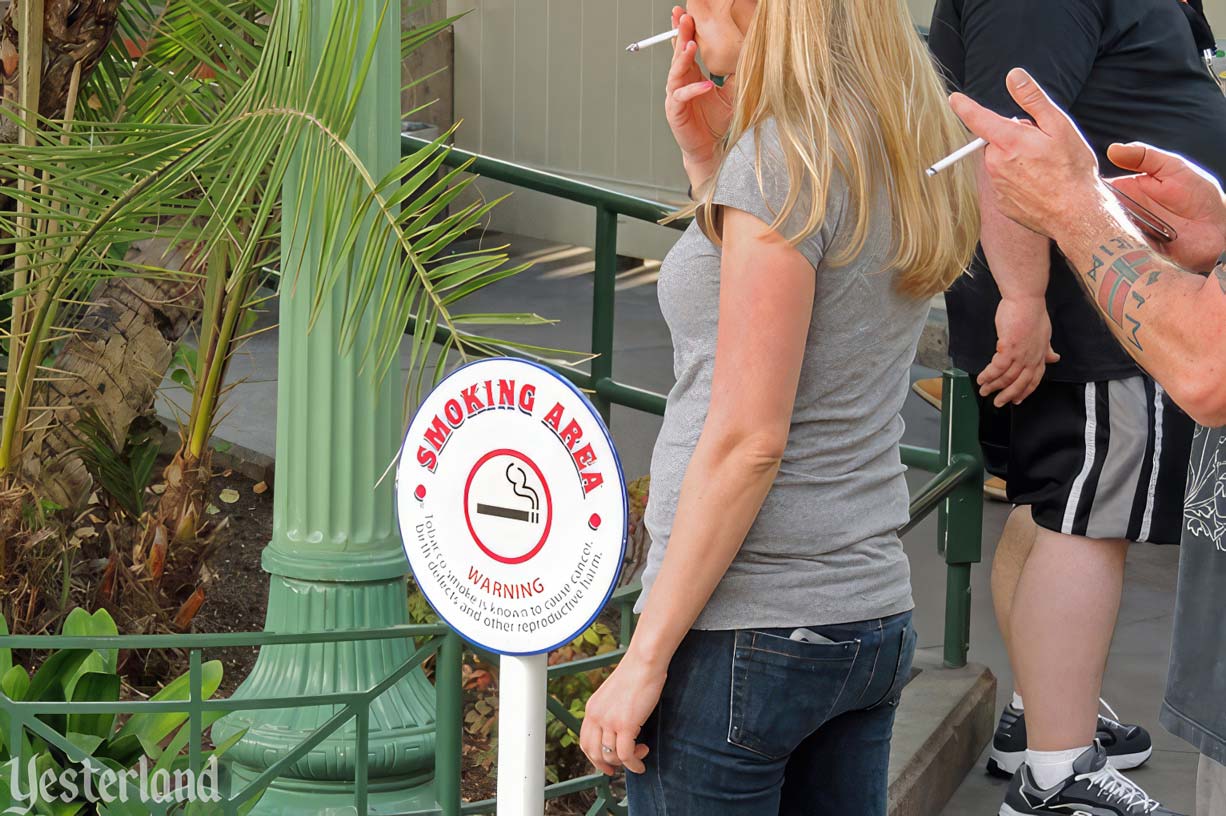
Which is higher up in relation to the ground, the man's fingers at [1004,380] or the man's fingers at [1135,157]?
the man's fingers at [1135,157]

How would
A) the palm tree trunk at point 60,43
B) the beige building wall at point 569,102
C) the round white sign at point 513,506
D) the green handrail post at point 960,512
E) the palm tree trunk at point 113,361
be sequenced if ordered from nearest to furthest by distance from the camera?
the round white sign at point 513,506
the palm tree trunk at point 60,43
the green handrail post at point 960,512
the palm tree trunk at point 113,361
the beige building wall at point 569,102

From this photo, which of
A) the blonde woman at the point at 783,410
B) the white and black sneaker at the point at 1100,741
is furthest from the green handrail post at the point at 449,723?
the white and black sneaker at the point at 1100,741

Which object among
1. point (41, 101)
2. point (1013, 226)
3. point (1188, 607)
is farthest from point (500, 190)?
point (1188, 607)

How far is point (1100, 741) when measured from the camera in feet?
11.3

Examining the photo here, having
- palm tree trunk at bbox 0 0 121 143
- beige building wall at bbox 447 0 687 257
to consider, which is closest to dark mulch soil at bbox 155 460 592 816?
palm tree trunk at bbox 0 0 121 143

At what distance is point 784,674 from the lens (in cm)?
174

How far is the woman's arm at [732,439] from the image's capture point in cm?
165

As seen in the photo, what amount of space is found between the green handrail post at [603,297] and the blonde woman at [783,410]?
7.59 ft

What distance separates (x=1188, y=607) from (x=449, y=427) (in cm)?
91

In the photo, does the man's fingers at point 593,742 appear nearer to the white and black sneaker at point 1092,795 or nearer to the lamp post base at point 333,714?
the lamp post base at point 333,714

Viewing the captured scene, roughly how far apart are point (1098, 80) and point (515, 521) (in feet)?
→ 5.98

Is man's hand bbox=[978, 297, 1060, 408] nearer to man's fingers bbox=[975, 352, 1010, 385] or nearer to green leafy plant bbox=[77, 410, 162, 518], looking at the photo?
man's fingers bbox=[975, 352, 1010, 385]

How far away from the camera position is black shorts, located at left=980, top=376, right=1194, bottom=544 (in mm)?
2934

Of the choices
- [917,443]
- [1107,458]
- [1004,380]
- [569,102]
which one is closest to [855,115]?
[1004,380]
